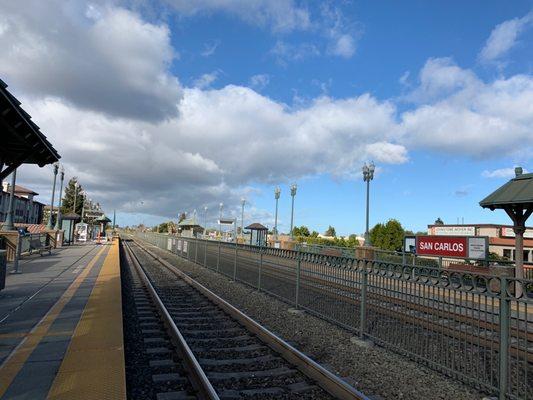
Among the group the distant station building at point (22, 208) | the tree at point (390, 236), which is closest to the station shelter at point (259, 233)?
the tree at point (390, 236)

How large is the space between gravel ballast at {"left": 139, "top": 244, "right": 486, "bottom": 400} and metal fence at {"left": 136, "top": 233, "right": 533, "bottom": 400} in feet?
0.76

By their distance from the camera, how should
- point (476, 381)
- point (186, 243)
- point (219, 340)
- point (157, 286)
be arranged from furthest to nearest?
1. point (186, 243)
2. point (157, 286)
3. point (219, 340)
4. point (476, 381)

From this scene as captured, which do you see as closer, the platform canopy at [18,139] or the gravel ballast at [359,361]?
the gravel ballast at [359,361]

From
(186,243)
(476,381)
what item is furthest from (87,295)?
(186,243)

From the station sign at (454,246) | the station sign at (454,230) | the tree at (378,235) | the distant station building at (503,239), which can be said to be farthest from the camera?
the tree at (378,235)

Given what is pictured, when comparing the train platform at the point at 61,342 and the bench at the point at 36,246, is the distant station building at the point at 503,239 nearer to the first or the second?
the bench at the point at 36,246

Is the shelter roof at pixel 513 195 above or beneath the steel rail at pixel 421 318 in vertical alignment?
above

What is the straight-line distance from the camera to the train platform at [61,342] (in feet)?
16.2

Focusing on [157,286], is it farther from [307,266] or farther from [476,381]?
[476,381]

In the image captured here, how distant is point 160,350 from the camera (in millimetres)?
7238

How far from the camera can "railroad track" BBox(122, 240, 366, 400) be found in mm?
5438

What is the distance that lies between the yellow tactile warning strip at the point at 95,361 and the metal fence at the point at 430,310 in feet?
14.9

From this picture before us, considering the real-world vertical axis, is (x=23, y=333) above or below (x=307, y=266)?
below

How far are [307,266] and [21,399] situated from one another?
761 centimetres
